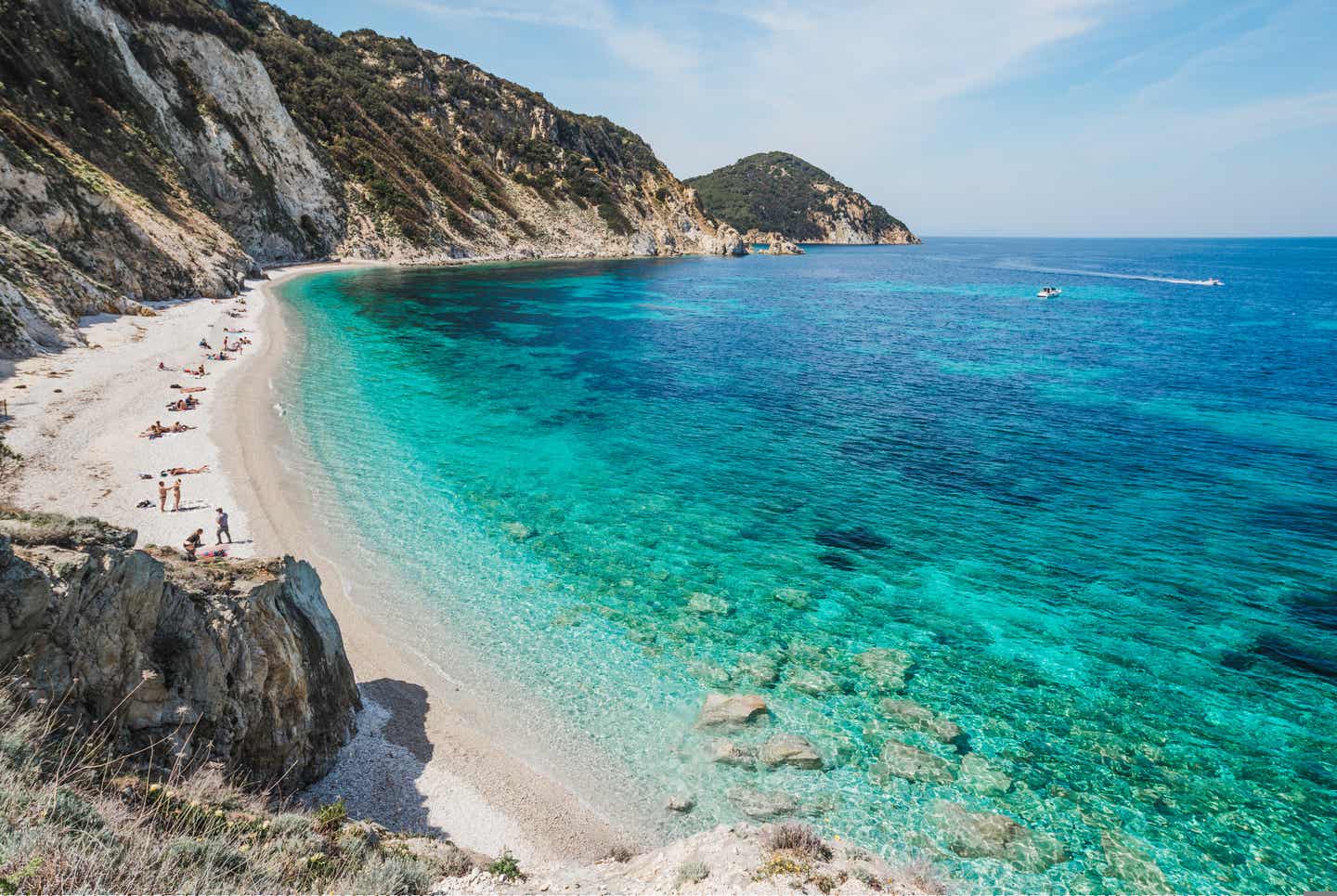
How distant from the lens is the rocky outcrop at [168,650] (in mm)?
7617

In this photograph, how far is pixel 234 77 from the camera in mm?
76375

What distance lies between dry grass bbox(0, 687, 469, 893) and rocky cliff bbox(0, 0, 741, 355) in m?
34.7

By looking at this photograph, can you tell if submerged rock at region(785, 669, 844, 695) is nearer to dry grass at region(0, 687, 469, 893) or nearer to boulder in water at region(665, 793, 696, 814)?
boulder in water at region(665, 793, 696, 814)

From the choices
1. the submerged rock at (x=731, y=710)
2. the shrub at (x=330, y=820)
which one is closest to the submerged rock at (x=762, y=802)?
the submerged rock at (x=731, y=710)

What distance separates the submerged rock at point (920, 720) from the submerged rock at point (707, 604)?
489 cm

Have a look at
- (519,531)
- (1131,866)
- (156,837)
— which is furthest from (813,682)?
(156,837)

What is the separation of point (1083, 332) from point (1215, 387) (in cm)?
2175

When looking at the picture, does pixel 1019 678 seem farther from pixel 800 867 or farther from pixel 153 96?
A: pixel 153 96

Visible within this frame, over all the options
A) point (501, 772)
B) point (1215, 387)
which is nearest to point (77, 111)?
point (501, 772)

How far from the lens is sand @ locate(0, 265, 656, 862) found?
11305 millimetres

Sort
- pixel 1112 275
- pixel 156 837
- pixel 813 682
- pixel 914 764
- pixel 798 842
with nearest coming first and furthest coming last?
pixel 156 837 < pixel 798 842 < pixel 914 764 < pixel 813 682 < pixel 1112 275

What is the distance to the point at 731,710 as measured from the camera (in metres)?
13.8

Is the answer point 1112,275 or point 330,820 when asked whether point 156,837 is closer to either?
point 330,820

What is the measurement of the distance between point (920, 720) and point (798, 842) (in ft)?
20.5
